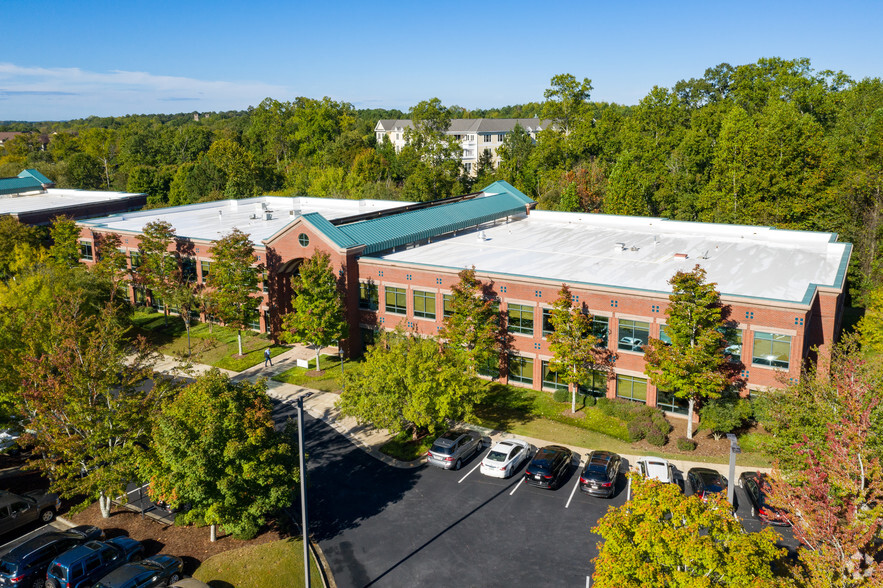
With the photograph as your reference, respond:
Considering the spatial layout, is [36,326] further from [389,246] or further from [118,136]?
[118,136]

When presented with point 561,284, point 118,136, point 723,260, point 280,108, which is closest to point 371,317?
point 561,284

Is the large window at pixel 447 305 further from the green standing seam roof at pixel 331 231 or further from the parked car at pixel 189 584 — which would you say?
the parked car at pixel 189 584

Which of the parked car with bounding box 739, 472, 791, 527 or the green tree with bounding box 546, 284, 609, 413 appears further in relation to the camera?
the green tree with bounding box 546, 284, 609, 413

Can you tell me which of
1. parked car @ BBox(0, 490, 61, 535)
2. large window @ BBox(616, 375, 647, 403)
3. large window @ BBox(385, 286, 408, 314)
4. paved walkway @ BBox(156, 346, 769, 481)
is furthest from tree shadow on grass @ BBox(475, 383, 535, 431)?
parked car @ BBox(0, 490, 61, 535)

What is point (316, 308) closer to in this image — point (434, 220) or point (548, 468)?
point (434, 220)

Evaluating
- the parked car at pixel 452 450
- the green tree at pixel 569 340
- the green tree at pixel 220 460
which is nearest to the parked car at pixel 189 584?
the green tree at pixel 220 460

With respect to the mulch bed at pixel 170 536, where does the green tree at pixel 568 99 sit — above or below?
above

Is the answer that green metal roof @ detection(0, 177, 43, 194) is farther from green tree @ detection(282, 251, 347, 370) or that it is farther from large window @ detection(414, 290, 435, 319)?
large window @ detection(414, 290, 435, 319)
